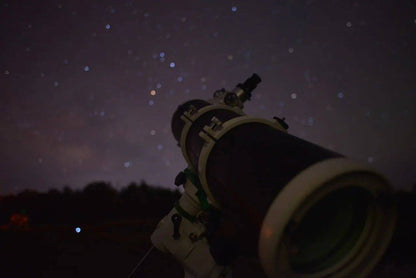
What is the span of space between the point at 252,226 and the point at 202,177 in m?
0.63

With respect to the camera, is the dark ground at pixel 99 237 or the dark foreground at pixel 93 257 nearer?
the dark foreground at pixel 93 257

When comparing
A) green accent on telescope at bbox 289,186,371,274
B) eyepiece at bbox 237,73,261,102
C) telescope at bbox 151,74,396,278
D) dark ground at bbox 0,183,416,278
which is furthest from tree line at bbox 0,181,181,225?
green accent on telescope at bbox 289,186,371,274

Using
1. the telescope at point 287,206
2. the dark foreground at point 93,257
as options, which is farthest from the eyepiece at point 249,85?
the dark foreground at point 93,257

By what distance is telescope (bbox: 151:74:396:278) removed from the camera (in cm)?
115

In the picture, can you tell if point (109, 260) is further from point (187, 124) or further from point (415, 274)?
point (415, 274)

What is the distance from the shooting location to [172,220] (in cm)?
229

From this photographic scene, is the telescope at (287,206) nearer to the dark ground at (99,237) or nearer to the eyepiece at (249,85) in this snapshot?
the dark ground at (99,237)

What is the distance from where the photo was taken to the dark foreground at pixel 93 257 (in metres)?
5.69

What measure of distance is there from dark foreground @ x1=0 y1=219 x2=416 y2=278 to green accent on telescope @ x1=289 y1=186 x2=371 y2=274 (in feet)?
14.8

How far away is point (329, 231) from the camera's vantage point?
1.40 meters

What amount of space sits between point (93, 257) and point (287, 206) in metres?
6.65

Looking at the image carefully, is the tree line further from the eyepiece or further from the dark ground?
the eyepiece

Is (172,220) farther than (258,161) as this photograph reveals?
Yes

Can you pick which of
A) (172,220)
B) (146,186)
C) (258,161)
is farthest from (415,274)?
(146,186)
